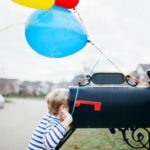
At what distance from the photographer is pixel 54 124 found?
10.3ft

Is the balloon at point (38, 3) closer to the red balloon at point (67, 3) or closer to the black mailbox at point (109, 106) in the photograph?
the red balloon at point (67, 3)

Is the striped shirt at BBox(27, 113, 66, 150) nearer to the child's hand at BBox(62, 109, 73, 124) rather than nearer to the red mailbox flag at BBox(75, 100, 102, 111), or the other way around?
the child's hand at BBox(62, 109, 73, 124)

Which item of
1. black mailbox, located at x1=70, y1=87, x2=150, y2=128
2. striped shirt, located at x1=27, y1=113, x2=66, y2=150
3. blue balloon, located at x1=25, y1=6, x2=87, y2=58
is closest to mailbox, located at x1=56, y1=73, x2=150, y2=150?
black mailbox, located at x1=70, y1=87, x2=150, y2=128

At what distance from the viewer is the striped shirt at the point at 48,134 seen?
3.10 metres

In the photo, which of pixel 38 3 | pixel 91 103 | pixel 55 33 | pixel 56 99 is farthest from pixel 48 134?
pixel 38 3

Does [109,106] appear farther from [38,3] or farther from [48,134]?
[38,3]

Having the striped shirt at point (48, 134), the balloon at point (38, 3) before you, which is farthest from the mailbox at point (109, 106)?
the balloon at point (38, 3)

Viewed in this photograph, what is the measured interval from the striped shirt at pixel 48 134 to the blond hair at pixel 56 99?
0.05 m

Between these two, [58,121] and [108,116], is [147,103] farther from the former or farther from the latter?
[58,121]

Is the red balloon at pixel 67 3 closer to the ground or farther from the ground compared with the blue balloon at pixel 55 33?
farther from the ground

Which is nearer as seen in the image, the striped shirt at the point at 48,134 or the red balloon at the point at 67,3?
the striped shirt at the point at 48,134

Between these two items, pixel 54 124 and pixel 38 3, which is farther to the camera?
pixel 38 3

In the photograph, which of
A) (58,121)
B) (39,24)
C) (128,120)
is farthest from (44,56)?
(128,120)

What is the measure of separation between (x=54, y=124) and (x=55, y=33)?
702mm
